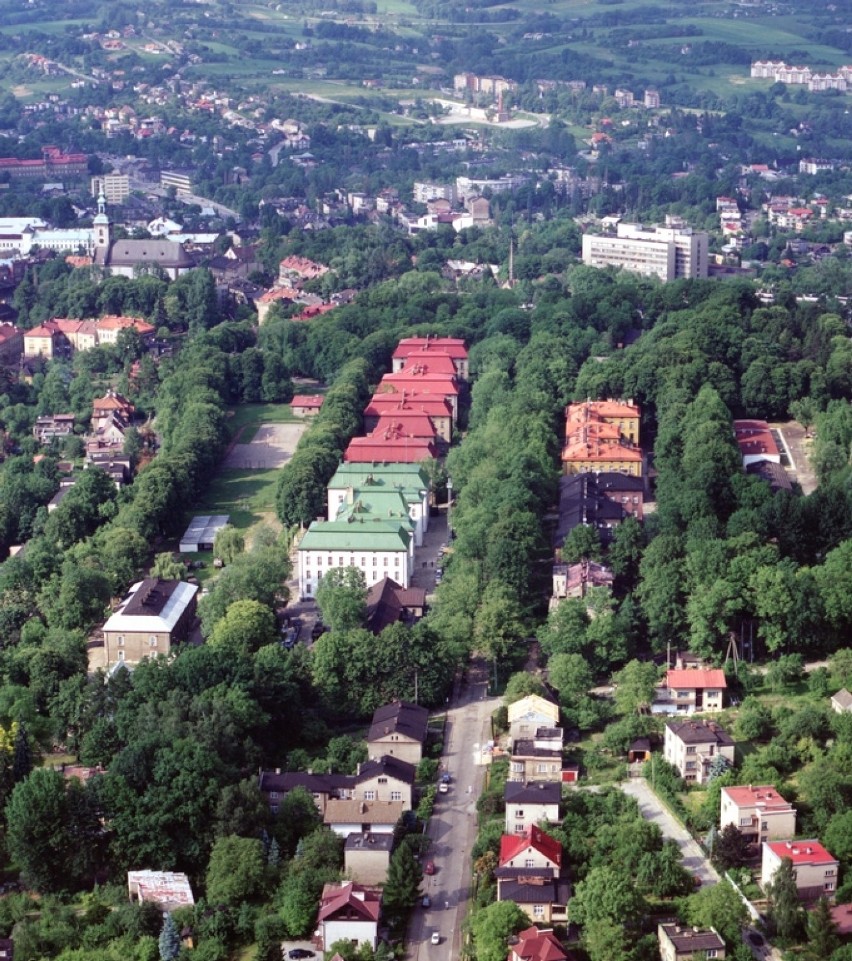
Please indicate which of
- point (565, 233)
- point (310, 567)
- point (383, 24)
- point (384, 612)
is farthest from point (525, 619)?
point (383, 24)

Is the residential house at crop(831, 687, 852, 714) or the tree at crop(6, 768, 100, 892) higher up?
the residential house at crop(831, 687, 852, 714)

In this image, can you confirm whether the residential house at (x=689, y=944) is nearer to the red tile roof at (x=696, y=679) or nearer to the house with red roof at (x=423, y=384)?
the red tile roof at (x=696, y=679)

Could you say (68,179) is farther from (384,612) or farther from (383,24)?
(384,612)

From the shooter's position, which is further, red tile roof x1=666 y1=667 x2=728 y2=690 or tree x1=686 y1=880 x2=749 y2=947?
red tile roof x1=666 y1=667 x2=728 y2=690

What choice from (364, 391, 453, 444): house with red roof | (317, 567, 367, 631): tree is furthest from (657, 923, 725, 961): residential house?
(364, 391, 453, 444): house with red roof

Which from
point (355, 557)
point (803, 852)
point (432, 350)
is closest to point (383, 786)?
point (803, 852)

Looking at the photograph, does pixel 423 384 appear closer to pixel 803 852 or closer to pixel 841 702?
pixel 841 702

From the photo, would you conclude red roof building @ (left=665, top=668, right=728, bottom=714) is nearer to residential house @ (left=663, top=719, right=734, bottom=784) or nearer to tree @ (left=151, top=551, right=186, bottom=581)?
residential house @ (left=663, top=719, right=734, bottom=784)
